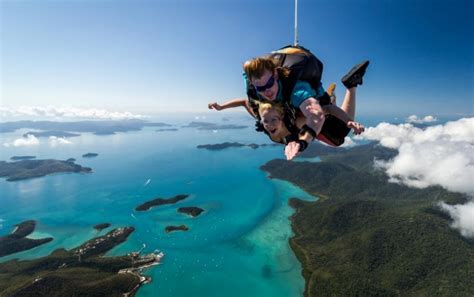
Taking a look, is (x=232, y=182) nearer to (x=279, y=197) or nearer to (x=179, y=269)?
(x=279, y=197)

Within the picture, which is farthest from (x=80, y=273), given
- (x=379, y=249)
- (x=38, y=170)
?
(x=38, y=170)

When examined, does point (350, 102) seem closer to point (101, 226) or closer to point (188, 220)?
point (188, 220)

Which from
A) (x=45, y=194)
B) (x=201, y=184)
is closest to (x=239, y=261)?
(x=201, y=184)

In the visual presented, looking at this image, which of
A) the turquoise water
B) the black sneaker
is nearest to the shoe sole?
the black sneaker

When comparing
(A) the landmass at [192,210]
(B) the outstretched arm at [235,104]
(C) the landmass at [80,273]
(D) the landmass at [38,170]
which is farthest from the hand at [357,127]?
(D) the landmass at [38,170]

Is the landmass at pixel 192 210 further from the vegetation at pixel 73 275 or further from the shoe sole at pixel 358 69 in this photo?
the shoe sole at pixel 358 69

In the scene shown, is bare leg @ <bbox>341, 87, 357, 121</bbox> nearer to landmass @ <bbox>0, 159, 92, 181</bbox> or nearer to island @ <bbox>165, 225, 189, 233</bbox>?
island @ <bbox>165, 225, 189, 233</bbox>
